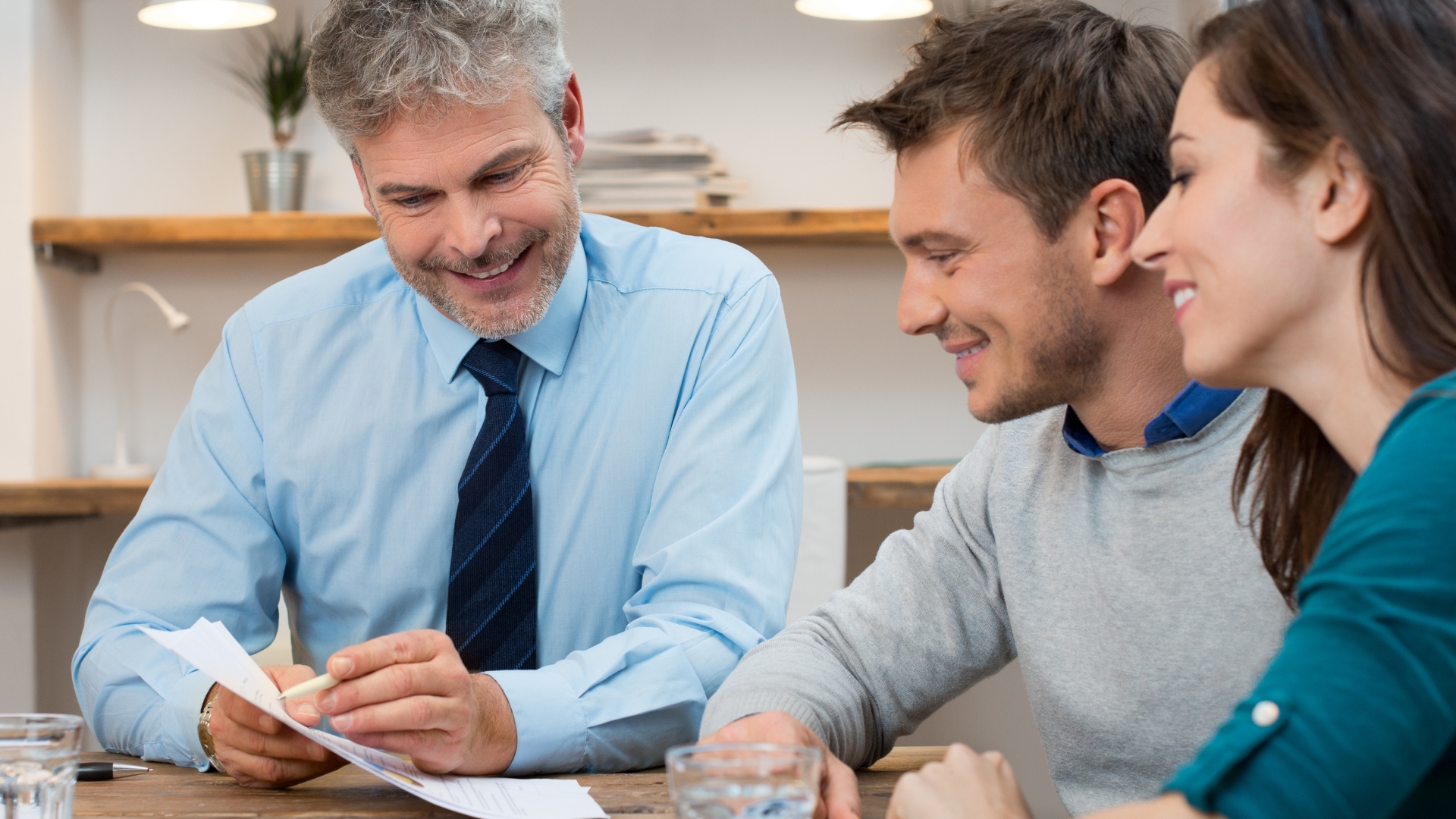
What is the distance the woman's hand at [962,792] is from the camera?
2.59 feet

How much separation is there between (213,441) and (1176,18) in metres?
2.54

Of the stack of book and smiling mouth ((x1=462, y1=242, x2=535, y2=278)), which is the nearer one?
smiling mouth ((x1=462, y1=242, x2=535, y2=278))

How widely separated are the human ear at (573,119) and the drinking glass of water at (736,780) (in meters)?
0.95

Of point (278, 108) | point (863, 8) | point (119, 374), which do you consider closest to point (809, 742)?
point (863, 8)

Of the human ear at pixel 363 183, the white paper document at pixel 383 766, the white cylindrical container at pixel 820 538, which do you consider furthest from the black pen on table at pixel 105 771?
the white cylindrical container at pixel 820 538

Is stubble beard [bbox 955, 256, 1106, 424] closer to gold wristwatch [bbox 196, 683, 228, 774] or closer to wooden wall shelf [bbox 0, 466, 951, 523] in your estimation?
gold wristwatch [bbox 196, 683, 228, 774]

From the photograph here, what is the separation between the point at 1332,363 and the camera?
2.35 feet

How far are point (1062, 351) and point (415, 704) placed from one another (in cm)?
62

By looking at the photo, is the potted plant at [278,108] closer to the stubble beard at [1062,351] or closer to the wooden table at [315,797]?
the wooden table at [315,797]

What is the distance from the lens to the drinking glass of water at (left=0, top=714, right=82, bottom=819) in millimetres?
836

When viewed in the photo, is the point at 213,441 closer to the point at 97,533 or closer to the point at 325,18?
the point at 325,18

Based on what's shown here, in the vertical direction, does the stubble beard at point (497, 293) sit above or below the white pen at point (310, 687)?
above

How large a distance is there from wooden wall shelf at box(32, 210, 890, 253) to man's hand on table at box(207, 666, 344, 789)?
1882mm

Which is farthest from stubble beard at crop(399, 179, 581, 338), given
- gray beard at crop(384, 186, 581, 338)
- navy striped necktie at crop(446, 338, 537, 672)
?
navy striped necktie at crop(446, 338, 537, 672)
